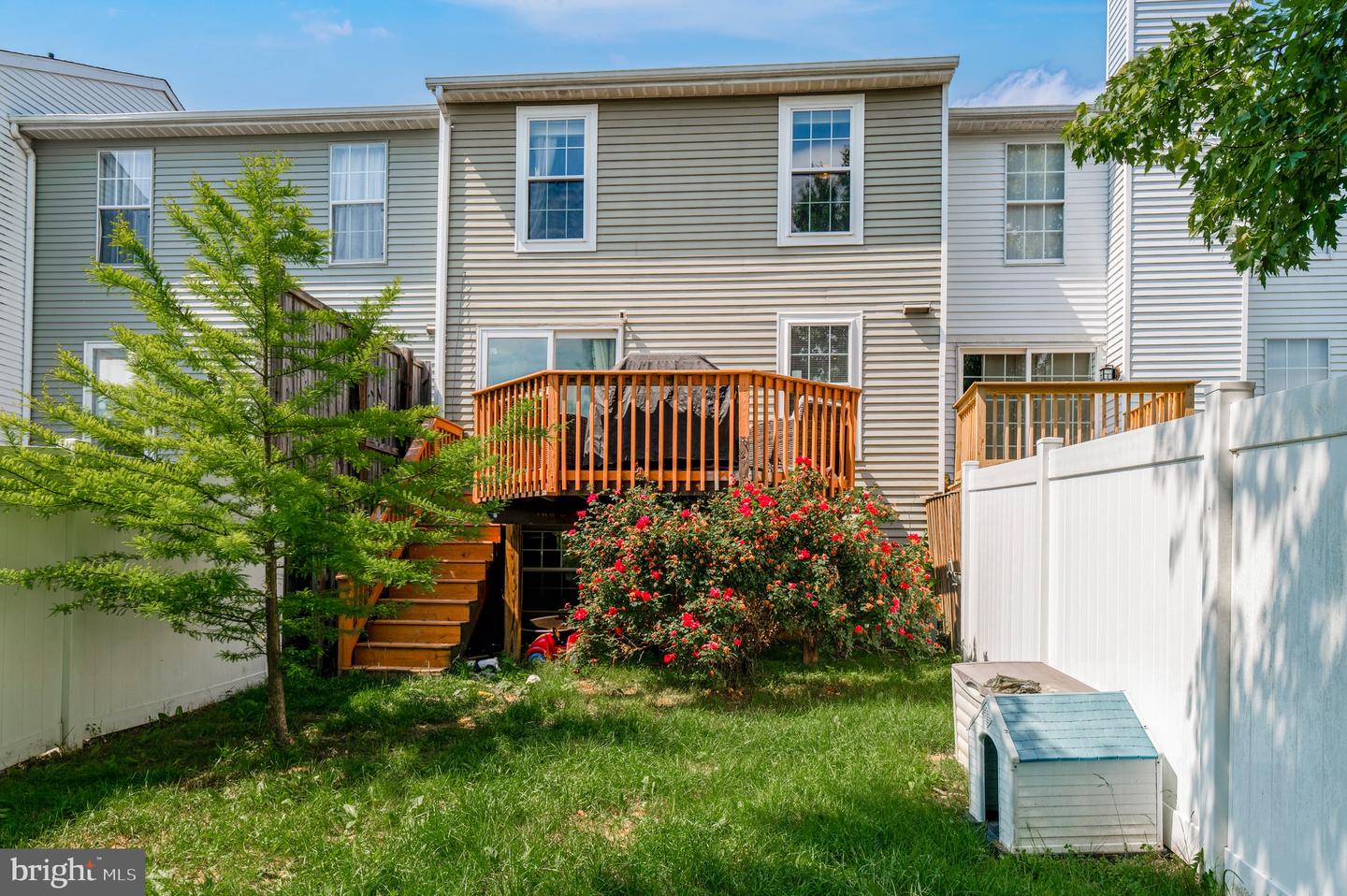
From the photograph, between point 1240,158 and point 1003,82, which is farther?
point 1003,82

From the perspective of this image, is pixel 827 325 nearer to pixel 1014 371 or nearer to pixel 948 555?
pixel 1014 371

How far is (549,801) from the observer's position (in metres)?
4.15

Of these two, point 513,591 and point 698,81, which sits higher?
point 698,81

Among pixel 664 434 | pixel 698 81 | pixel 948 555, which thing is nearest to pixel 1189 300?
pixel 948 555

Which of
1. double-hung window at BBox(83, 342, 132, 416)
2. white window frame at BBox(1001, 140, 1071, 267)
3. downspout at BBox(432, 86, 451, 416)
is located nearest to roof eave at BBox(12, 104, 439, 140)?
downspout at BBox(432, 86, 451, 416)

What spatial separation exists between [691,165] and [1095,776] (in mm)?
8487

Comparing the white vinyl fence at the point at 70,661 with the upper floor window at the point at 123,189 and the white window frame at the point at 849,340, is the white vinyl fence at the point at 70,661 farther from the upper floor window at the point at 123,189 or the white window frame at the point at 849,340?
the upper floor window at the point at 123,189

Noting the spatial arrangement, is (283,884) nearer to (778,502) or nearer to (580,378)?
(778,502)

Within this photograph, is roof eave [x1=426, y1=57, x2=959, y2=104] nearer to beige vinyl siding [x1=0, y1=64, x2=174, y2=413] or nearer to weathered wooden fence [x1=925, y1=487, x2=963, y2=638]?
weathered wooden fence [x1=925, y1=487, x2=963, y2=638]

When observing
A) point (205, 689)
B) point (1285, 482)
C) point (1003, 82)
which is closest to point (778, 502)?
point (1285, 482)

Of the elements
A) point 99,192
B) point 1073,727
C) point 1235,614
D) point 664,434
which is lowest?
point 1073,727

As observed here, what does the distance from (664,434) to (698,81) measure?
4684 millimetres

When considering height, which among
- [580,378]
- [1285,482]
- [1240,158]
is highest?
[1240,158]

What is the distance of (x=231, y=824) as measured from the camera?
4000 millimetres
